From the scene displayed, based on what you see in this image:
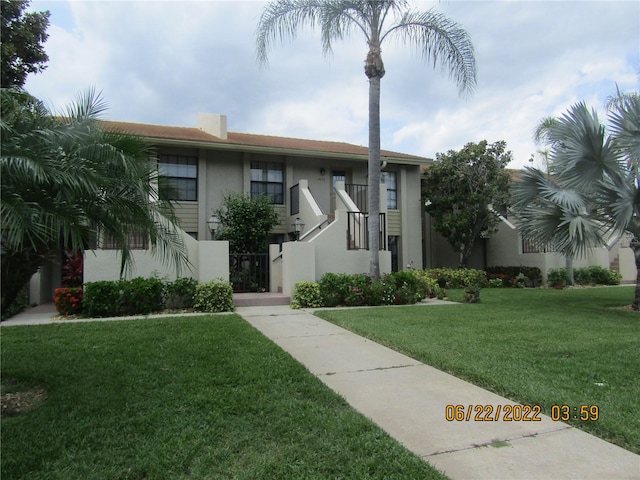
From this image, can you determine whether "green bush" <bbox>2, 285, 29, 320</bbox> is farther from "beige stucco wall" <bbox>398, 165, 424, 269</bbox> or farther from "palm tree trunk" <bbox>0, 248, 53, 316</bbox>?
"beige stucco wall" <bbox>398, 165, 424, 269</bbox>

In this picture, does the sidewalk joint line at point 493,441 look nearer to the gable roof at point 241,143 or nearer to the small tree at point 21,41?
the small tree at point 21,41

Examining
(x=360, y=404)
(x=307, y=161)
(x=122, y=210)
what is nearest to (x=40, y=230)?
(x=122, y=210)

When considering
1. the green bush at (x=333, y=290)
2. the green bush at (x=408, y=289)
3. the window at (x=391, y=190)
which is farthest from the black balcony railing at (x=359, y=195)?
the green bush at (x=333, y=290)

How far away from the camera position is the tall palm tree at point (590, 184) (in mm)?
9672

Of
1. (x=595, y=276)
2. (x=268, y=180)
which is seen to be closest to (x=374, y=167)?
(x=268, y=180)

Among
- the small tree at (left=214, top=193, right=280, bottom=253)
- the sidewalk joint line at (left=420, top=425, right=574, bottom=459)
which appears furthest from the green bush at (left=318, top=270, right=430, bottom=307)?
the sidewalk joint line at (left=420, top=425, right=574, bottom=459)

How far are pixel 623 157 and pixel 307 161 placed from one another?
10851 millimetres

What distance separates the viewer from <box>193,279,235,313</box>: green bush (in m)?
10.6

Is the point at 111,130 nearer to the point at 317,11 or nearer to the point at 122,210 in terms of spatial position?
the point at 122,210

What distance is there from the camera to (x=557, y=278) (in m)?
17.5

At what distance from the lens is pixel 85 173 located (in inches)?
158

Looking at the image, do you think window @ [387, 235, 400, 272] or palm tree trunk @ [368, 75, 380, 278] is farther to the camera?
window @ [387, 235, 400, 272]

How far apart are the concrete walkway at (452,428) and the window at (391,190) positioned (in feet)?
42.5

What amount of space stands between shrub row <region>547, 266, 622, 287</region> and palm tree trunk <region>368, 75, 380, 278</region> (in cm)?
988
